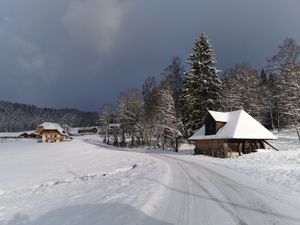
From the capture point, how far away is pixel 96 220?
8.11 m

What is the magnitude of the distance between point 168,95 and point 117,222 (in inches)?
1667

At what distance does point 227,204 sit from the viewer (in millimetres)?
9242

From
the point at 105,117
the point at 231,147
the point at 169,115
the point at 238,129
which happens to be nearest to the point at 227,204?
the point at 231,147

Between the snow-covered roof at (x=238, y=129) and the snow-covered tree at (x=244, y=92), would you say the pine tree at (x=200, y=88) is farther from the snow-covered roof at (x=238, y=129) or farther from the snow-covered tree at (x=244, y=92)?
the snow-covered roof at (x=238, y=129)

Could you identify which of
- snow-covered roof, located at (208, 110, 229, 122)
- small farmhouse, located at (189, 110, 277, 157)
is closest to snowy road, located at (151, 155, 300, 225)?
small farmhouse, located at (189, 110, 277, 157)

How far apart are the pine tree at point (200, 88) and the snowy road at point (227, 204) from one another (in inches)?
1392

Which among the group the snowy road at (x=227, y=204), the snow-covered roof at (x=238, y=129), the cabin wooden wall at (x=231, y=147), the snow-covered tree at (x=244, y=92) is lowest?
the snowy road at (x=227, y=204)

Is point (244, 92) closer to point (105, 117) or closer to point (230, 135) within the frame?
point (230, 135)

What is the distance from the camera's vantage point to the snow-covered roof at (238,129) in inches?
1278

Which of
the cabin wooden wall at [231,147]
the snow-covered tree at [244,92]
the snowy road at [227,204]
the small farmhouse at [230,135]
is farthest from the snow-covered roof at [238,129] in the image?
the snowy road at [227,204]

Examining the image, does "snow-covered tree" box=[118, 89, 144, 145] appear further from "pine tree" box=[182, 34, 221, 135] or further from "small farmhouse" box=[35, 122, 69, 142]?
"small farmhouse" box=[35, 122, 69, 142]

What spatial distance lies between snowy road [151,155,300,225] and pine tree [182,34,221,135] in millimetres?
35355

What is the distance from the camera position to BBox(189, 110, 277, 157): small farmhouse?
32.4 m

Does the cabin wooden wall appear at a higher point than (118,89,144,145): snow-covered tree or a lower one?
lower
